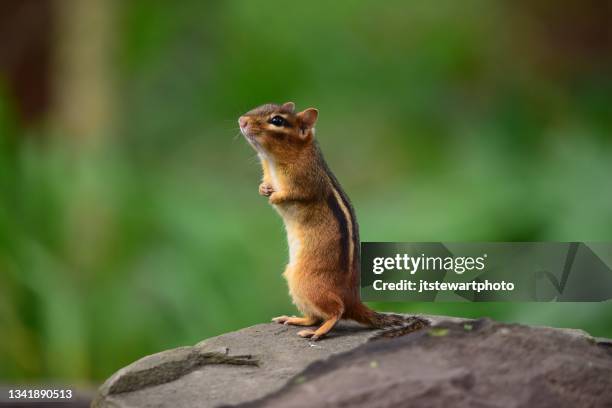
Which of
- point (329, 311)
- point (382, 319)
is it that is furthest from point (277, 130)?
point (382, 319)

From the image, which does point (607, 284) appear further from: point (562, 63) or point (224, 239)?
point (224, 239)

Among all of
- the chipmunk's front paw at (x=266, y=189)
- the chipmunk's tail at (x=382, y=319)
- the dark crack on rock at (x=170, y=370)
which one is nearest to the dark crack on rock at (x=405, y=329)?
the chipmunk's tail at (x=382, y=319)

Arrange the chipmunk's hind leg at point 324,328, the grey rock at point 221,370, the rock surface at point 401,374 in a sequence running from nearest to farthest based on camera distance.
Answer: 1. the rock surface at point 401,374
2. the grey rock at point 221,370
3. the chipmunk's hind leg at point 324,328

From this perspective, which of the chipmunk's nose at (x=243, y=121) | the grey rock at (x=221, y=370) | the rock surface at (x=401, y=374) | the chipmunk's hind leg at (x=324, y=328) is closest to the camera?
the rock surface at (x=401, y=374)

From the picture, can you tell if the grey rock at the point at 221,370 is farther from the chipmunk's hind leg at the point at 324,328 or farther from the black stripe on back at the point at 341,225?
the black stripe on back at the point at 341,225

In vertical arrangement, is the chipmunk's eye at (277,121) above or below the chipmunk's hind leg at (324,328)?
above

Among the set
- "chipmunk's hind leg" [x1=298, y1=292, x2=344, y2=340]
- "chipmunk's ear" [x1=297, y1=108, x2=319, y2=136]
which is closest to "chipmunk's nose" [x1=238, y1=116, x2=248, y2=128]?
"chipmunk's ear" [x1=297, y1=108, x2=319, y2=136]

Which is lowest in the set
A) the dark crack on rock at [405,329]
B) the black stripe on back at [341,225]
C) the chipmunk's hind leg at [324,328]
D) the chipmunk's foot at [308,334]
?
the dark crack on rock at [405,329]

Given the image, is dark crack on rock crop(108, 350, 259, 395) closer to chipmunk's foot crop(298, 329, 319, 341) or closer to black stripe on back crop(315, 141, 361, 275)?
chipmunk's foot crop(298, 329, 319, 341)
